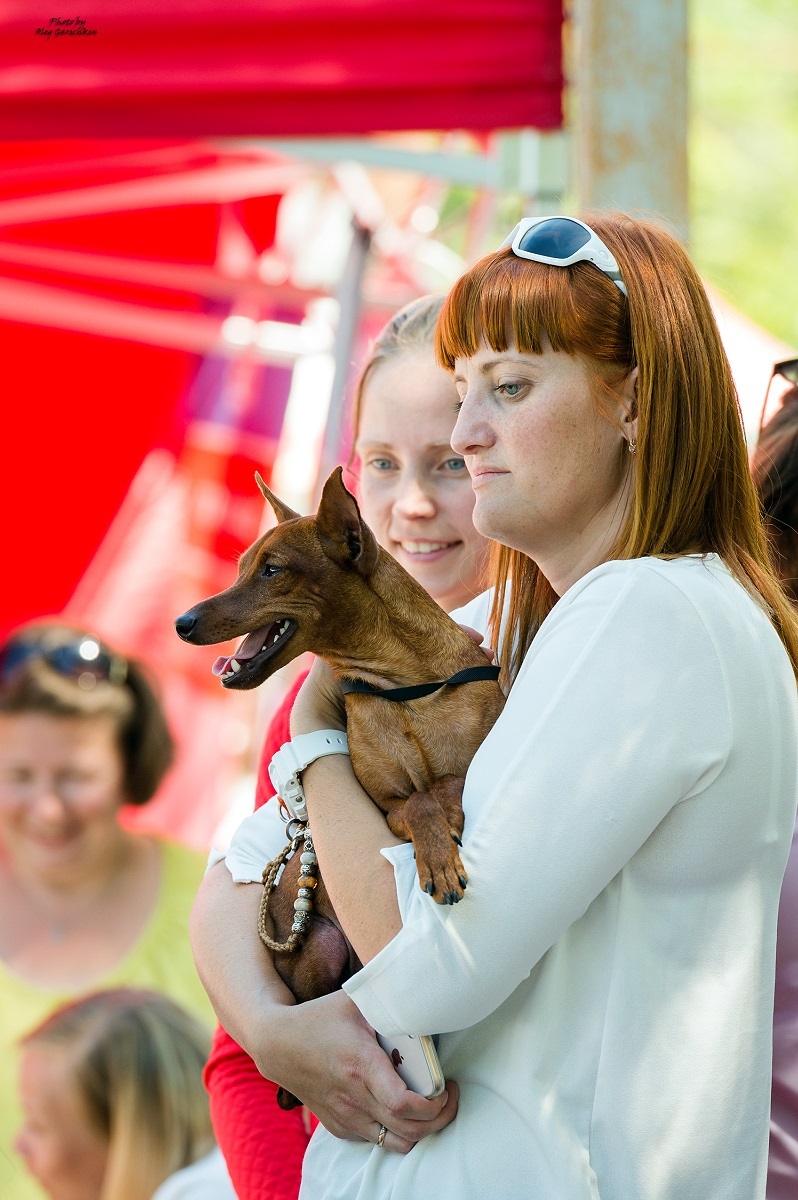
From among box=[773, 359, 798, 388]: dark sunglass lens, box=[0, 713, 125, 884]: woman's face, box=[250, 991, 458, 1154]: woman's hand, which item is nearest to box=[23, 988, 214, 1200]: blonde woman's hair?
box=[0, 713, 125, 884]: woman's face

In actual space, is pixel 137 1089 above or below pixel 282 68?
below

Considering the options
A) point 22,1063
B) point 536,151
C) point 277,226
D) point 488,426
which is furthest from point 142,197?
point 488,426

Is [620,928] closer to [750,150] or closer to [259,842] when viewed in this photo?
[259,842]

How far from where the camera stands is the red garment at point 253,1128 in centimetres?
180

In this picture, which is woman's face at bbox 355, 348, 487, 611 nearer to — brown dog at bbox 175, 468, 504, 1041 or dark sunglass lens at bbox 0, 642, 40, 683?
brown dog at bbox 175, 468, 504, 1041

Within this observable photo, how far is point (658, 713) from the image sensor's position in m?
1.27

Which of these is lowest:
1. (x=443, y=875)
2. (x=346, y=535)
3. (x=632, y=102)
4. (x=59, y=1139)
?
(x=59, y=1139)

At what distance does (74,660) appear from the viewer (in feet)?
12.6

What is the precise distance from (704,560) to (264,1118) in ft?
3.74

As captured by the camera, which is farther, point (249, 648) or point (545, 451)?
point (249, 648)

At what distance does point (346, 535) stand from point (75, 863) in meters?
2.30

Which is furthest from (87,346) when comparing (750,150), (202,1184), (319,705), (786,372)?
(750,150)

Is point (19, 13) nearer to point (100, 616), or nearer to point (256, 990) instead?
point (256, 990)

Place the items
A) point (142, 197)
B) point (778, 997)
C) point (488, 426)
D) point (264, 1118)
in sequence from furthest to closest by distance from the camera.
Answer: point (142, 197)
point (264, 1118)
point (778, 997)
point (488, 426)
